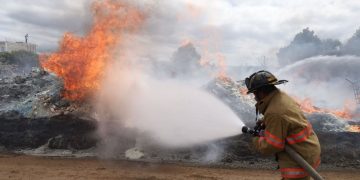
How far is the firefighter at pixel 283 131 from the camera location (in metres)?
3.52

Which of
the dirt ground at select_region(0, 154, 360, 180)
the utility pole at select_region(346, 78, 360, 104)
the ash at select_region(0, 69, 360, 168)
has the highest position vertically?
the utility pole at select_region(346, 78, 360, 104)

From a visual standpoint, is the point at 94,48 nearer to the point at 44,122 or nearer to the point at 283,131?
the point at 44,122

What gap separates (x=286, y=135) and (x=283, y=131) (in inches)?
2.6

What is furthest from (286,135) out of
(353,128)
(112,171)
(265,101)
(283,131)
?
(353,128)

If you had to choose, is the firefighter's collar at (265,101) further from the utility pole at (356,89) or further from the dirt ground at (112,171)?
the utility pole at (356,89)

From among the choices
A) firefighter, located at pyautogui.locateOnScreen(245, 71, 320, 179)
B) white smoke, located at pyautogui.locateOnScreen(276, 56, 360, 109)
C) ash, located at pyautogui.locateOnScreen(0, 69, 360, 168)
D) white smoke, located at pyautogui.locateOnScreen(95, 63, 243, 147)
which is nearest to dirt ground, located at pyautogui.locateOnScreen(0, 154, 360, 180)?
ash, located at pyautogui.locateOnScreen(0, 69, 360, 168)

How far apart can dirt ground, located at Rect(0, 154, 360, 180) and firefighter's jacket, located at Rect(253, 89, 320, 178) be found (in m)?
5.41

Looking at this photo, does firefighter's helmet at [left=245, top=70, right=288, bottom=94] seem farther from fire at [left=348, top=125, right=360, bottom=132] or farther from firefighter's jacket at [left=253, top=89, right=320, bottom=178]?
fire at [left=348, top=125, right=360, bottom=132]

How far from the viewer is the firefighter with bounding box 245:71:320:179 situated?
3515mm

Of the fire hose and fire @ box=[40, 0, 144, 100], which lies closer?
the fire hose

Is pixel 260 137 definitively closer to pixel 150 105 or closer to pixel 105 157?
pixel 105 157

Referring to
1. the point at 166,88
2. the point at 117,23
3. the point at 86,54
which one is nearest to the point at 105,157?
the point at 166,88

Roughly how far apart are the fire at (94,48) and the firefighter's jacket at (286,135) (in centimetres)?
1012

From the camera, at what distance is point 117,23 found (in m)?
13.3
